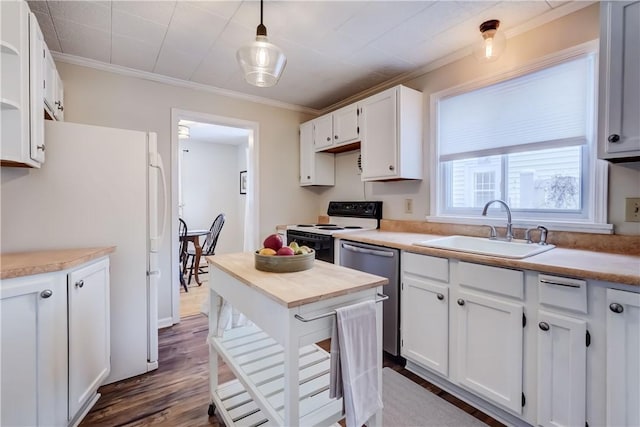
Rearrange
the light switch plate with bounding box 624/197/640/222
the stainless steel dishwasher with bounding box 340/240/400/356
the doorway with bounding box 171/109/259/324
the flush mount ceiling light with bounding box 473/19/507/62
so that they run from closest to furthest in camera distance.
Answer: the light switch plate with bounding box 624/197/640/222, the flush mount ceiling light with bounding box 473/19/507/62, the stainless steel dishwasher with bounding box 340/240/400/356, the doorway with bounding box 171/109/259/324

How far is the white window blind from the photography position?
183cm

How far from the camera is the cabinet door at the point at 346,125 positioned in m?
2.97

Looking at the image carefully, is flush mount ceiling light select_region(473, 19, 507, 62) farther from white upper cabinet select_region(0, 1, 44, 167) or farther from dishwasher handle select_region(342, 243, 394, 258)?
white upper cabinet select_region(0, 1, 44, 167)

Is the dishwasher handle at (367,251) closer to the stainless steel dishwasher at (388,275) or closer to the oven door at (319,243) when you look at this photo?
the stainless steel dishwasher at (388,275)

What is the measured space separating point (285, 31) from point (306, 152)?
1645 millimetres

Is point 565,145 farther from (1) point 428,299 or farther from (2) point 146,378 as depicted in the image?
(2) point 146,378

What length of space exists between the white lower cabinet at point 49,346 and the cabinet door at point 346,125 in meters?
2.35

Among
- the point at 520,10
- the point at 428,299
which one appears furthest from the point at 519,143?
the point at 428,299

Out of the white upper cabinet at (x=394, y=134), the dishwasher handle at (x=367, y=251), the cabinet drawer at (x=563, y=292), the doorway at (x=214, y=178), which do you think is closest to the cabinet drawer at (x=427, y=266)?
the dishwasher handle at (x=367, y=251)

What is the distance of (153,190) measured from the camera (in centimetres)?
206

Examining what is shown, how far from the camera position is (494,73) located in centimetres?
218

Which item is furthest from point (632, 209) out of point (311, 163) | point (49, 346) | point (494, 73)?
point (49, 346)

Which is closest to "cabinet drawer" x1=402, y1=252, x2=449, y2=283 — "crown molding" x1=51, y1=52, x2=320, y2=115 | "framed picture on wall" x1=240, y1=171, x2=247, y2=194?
"crown molding" x1=51, y1=52, x2=320, y2=115

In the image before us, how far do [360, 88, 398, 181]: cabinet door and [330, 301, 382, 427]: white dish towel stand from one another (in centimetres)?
170
